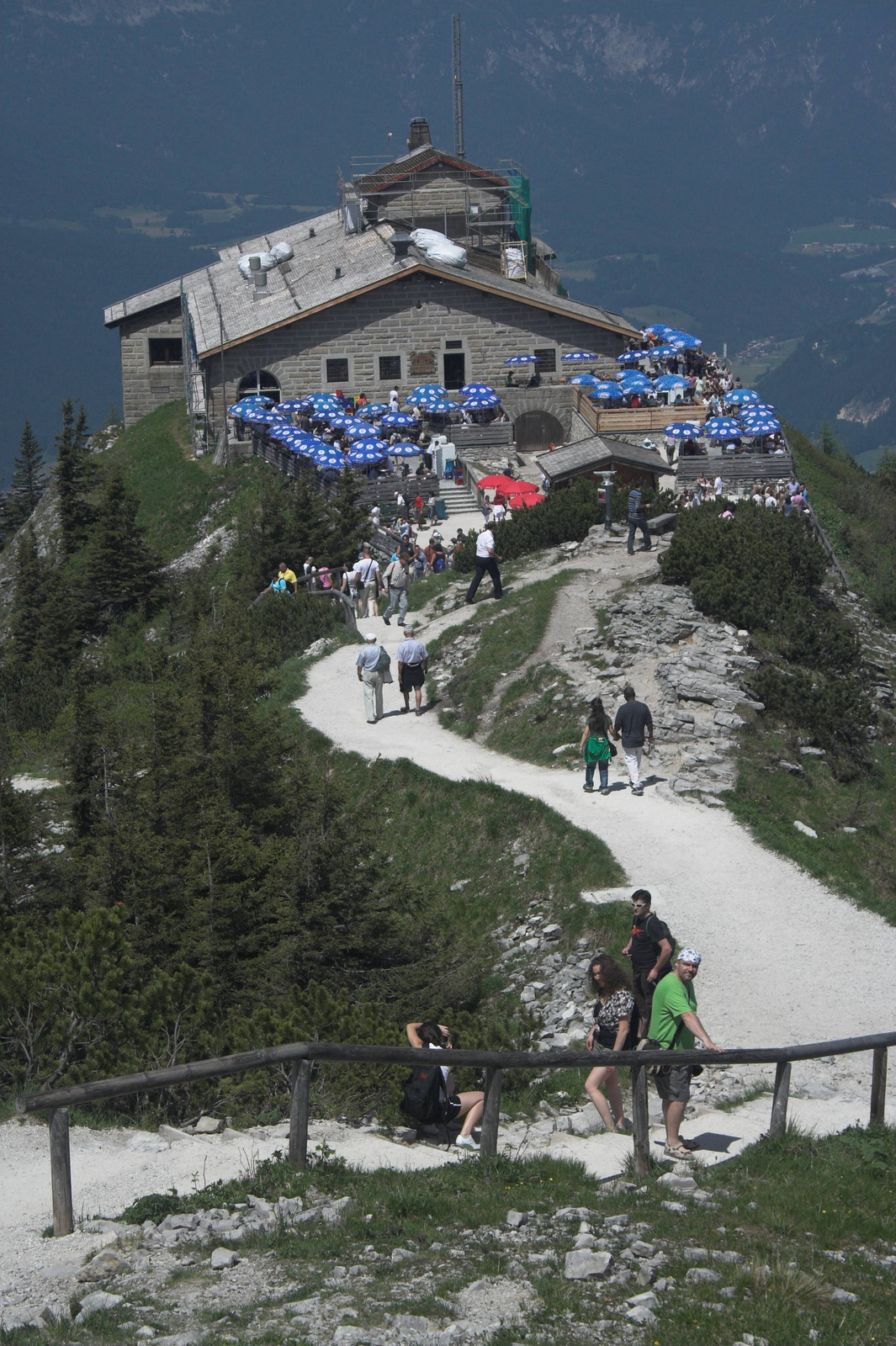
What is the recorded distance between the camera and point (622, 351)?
6144cm

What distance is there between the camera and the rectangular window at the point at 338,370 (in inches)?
2352

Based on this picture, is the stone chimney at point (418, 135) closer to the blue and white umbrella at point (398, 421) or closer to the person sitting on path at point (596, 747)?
the blue and white umbrella at point (398, 421)

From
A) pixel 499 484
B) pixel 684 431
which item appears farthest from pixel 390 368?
pixel 499 484

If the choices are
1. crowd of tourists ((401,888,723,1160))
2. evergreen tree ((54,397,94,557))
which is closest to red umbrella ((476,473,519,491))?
evergreen tree ((54,397,94,557))

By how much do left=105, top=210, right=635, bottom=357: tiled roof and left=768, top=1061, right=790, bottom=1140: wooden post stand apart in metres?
50.3

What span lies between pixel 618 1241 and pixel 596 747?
13.4 meters

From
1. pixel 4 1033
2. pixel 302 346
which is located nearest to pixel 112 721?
pixel 4 1033

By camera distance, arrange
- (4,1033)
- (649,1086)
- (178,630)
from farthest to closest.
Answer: (178,630) < (649,1086) < (4,1033)

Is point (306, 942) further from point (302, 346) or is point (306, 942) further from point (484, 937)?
point (302, 346)

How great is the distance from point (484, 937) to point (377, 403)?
37312 mm

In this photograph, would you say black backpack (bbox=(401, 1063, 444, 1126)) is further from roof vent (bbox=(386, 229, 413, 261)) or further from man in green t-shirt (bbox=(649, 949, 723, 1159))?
roof vent (bbox=(386, 229, 413, 261))

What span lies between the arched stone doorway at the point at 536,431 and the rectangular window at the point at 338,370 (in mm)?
6581

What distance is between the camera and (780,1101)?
11430mm

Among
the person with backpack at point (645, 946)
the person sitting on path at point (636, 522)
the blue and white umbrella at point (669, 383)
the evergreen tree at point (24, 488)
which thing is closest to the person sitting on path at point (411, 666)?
the person sitting on path at point (636, 522)
